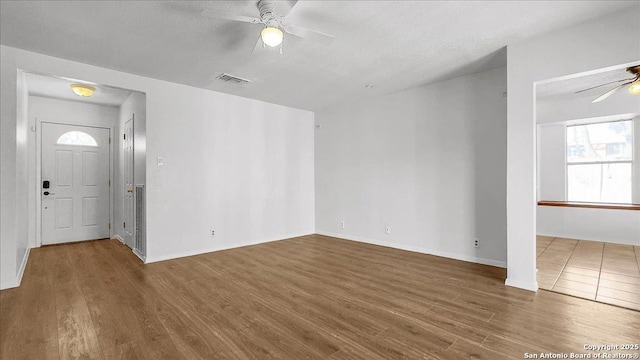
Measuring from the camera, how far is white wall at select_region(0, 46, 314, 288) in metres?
3.22

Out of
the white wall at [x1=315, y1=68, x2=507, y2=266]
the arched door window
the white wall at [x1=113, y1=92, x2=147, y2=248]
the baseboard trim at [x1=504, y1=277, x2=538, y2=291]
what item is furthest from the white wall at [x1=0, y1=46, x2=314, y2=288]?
the baseboard trim at [x1=504, y1=277, x2=538, y2=291]

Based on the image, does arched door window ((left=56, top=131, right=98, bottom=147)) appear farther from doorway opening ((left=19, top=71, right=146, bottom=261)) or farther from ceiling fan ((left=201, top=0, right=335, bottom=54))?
ceiling fan ((left=201, top=0, right=335, bottom=54))

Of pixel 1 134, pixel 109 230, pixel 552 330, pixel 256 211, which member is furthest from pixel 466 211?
pixel 109 230

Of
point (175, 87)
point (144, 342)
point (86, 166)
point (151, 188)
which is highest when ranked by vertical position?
point (175, 87)

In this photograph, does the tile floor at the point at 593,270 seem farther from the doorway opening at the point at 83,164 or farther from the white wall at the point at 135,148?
the doorway opening at the point at 83,164

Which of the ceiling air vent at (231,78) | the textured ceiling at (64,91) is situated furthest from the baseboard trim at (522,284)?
the textured ceiling at (64,91)

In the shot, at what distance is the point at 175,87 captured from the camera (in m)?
4.45

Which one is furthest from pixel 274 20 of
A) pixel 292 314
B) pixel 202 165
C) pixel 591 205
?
pixel 591 205

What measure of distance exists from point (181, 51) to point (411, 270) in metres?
3.95

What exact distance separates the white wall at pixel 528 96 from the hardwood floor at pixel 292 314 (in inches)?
18.1

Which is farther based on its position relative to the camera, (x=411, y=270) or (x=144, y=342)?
(x=411, y=270)

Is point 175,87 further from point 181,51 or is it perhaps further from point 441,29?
point 441,29

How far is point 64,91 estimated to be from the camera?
16.2 feet

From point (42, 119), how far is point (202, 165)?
3.34 metres
